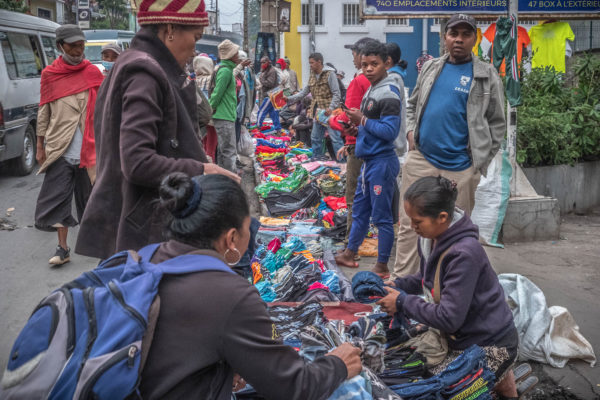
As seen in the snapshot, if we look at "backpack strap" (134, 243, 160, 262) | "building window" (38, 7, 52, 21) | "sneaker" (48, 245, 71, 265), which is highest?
"building window" (38, 7, 52, 21)

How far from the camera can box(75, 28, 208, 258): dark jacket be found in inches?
89.6

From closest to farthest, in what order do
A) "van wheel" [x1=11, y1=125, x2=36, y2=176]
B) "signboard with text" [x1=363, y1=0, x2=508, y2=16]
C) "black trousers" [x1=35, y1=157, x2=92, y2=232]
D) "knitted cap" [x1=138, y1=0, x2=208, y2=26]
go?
1. "knitted cap" [x1=138, y1=0, x2=208, y2=26]
2. "black trousers" [x1=35, y1=157, x2=92, y2=232]
3. "signboard with text" [x1=363, y1=0, x2=508, y2=16]
4. "van wheel" [x1=11, y1=125, x2=36, y2=176]

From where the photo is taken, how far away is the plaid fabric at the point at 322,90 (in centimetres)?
982

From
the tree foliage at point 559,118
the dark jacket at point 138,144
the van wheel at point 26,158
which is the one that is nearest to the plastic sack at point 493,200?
the tree foliage at point 559,118

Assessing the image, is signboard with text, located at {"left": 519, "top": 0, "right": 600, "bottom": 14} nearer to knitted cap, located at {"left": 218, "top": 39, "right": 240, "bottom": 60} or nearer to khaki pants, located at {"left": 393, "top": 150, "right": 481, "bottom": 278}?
knitted cap, located at {"left": 218, "top": 39, "right": 240, "bottom": 60}

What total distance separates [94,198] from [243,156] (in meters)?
6.62

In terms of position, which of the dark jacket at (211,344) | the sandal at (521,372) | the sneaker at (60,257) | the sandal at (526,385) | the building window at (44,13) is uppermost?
the building window at (44,13)

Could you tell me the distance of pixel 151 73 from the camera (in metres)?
2.32

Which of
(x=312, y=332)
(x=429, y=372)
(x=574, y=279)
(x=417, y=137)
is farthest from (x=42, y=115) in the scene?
(x=574, y=279)

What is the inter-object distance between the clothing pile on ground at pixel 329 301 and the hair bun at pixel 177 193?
969 mm

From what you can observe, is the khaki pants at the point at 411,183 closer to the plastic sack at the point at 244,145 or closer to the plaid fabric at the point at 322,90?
the plastic sack at the point at 244,145

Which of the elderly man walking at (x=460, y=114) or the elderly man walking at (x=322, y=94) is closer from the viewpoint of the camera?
the elderly man walking at (x=460, y=114)

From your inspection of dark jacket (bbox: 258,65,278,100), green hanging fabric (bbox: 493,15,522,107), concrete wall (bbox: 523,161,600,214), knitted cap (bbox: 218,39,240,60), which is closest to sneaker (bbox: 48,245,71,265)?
knitted cap (bbox: 218,39,240,60)

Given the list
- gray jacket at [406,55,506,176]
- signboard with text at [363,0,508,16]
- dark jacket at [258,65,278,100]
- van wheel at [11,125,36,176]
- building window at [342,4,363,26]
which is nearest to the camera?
gray jacket at [406,55,506,176]
